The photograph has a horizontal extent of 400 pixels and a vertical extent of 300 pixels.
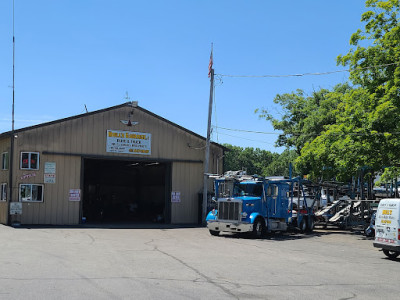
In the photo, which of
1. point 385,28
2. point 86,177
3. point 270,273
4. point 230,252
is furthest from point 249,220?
point 86,177

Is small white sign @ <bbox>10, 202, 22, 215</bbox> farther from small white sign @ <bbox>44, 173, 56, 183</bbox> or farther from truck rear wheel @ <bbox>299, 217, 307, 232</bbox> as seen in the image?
truck rear wheel @ <bbox>299, 217, 307, 232</bbox>

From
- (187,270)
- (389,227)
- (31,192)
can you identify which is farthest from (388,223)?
(31,192)

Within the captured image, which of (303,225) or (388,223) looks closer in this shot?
(388,223)

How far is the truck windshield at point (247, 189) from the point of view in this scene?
74.0ft

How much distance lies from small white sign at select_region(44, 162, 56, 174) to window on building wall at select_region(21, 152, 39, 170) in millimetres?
476

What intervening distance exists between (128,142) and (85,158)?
2.75 m

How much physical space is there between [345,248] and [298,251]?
282cm

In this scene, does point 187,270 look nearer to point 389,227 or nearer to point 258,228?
point 389,227

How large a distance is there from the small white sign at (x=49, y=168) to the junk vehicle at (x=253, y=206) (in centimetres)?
948

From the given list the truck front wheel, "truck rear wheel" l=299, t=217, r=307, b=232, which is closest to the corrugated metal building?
"truck rear wheel" l=299, t=217, r=307, b=232

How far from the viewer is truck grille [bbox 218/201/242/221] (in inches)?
843

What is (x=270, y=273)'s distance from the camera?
11047mm

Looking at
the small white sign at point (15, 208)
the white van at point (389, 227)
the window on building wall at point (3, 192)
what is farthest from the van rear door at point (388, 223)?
the window on building wall at point (3, 192)

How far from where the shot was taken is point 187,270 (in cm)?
1110
